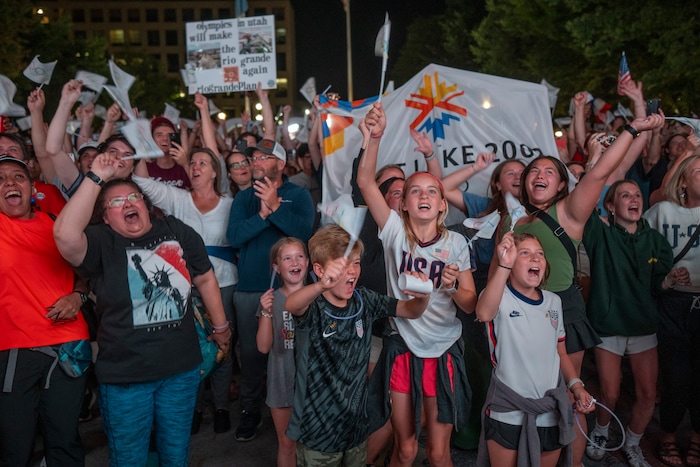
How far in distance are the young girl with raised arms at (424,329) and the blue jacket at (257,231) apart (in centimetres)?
107

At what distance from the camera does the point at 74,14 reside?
276 ft

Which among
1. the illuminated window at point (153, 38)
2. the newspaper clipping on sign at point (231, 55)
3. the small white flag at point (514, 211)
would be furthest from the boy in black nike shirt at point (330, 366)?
the illuminated window at point (153, 38)

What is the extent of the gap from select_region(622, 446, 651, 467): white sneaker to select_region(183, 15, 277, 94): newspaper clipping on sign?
18.4 feet

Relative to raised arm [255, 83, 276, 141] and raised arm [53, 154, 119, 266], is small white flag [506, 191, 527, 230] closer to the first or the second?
raised arm [53, 154, 119, 266]

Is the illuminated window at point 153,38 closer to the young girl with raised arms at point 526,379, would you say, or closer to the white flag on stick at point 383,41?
the white flag on stick at point 383,41

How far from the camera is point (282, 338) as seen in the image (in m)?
3.70

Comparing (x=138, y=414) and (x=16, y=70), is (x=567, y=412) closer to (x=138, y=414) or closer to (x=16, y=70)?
(x=138, y=414)

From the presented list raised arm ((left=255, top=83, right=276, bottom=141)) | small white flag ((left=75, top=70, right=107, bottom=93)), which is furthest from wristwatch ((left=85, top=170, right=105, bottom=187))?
raised arm ((left=255, top=83, right=276, bottom=141))

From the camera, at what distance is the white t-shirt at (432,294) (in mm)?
3314

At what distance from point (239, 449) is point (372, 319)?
1.75 meters

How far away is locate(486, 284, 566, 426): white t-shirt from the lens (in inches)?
126

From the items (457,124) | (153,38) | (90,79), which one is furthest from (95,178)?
(153,38)

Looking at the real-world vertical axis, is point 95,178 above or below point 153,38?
below

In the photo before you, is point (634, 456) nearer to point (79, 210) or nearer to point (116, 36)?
point (79, 210)
